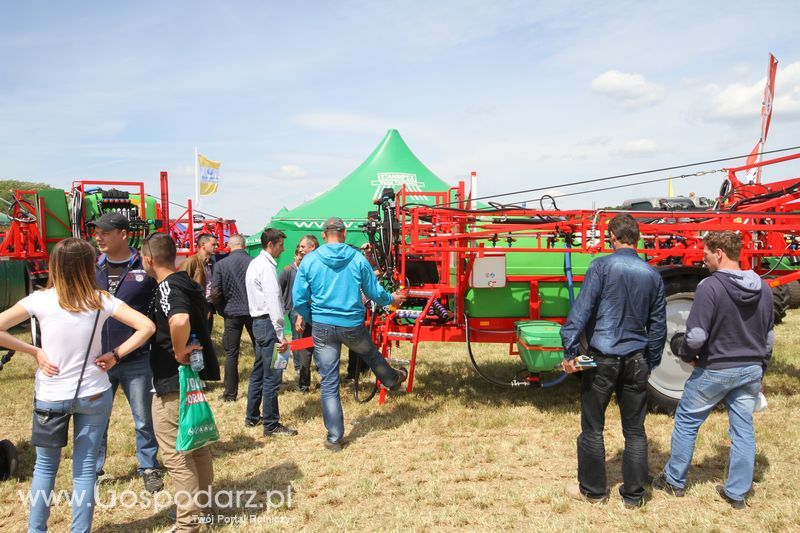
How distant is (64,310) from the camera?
258 centimetres

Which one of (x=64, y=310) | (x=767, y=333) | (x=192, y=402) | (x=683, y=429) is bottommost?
(x=683, y=429)

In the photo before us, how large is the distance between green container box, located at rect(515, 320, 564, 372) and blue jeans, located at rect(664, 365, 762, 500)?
1316 mm

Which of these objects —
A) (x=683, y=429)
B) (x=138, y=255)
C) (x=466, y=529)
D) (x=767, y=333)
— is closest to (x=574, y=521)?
(x=466, y=529)

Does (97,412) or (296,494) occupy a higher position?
(97,412)

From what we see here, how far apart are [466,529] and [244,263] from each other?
11.2 ft

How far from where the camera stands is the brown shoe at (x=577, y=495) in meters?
3.30

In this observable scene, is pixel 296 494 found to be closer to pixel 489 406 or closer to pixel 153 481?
pixel 153 481

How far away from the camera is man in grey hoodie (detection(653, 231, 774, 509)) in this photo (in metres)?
3.19

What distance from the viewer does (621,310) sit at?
3.12m

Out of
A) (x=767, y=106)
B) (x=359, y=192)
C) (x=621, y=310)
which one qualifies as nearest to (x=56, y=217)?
(x=359, y=192)

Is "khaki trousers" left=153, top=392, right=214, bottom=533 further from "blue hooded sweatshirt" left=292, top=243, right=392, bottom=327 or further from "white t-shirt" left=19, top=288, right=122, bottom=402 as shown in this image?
"blue hooded sweatshirt" left=292, top=243, right=392, bottom=327

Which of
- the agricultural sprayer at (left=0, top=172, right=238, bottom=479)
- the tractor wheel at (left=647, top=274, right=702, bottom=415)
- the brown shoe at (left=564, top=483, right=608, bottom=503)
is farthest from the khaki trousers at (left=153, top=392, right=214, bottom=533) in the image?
the agricultural sprayer at (left=0, top=172, right=238, bottom=479)

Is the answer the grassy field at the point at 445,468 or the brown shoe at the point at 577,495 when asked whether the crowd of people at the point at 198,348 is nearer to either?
the brown shoe at the point at 577,495

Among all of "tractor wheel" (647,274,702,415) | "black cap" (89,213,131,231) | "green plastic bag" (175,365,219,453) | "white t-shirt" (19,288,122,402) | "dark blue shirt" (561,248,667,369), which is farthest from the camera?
"tractor wheel" (647,274,702,415)
